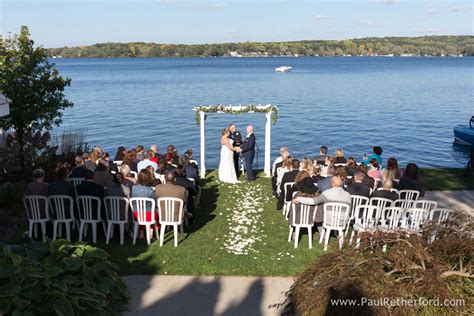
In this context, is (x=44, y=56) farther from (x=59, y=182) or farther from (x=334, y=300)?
(x=334, y=300)

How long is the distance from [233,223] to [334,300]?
23.9ft

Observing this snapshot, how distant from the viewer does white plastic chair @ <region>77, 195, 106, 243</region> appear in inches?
340

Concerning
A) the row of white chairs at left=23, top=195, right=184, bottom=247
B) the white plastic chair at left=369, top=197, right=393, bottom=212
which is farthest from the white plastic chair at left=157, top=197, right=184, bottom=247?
the white plastic chair at left=369, top=197, right=393, bottom=212

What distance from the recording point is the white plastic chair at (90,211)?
8.63 meters

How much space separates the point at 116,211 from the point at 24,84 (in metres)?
7.25

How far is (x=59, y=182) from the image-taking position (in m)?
8.70

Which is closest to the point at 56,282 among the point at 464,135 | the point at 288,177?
the point at 288,177

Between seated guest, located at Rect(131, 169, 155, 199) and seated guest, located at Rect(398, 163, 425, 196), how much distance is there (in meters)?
5.43

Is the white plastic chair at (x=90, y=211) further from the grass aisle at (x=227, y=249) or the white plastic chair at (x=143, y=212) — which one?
the white plastic chair at (x=143, y=212)

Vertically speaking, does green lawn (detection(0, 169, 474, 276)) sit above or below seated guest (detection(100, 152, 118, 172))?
below

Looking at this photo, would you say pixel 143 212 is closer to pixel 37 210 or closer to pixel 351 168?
pixel 37 210

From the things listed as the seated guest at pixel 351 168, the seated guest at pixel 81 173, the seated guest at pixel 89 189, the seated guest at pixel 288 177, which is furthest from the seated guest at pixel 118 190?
the seated guest at pixel 351 168

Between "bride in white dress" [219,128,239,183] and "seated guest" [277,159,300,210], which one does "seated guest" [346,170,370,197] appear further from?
"bride in white dress" [219,128,239,183]

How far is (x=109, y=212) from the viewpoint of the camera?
8.66 m
